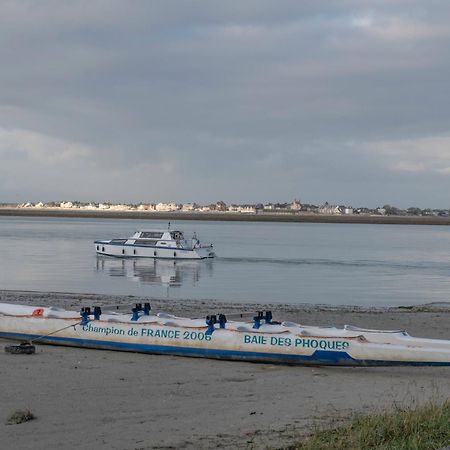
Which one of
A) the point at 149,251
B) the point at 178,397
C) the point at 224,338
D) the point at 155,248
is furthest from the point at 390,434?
the point at 155,248

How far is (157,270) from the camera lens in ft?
138

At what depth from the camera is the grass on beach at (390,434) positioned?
22.1ft

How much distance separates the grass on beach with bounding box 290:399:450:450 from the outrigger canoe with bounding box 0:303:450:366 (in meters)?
3.92

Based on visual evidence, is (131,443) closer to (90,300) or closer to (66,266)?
(90,300)

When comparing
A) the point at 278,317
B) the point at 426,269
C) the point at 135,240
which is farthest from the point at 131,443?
A: the point at 135,240

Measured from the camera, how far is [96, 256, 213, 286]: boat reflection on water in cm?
3581

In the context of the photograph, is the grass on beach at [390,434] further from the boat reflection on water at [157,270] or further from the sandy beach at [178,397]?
the boat reflection on water at [157,270]

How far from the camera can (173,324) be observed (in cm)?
1354

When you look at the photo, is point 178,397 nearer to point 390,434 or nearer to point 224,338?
point 224,338

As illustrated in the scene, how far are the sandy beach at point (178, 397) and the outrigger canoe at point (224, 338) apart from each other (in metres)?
0.22

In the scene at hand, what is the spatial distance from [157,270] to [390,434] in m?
35.4

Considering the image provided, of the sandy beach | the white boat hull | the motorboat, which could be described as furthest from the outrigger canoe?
the motorboat

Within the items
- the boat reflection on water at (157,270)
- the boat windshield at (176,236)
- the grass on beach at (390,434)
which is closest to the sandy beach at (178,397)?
the grass on beach at (390,434)

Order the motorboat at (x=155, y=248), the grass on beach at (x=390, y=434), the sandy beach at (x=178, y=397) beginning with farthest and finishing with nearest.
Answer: the motorboat at (x=155, y=248) < the sandy beach at (x=178, y=397) < the grass on beach at (x=390, y=434)
